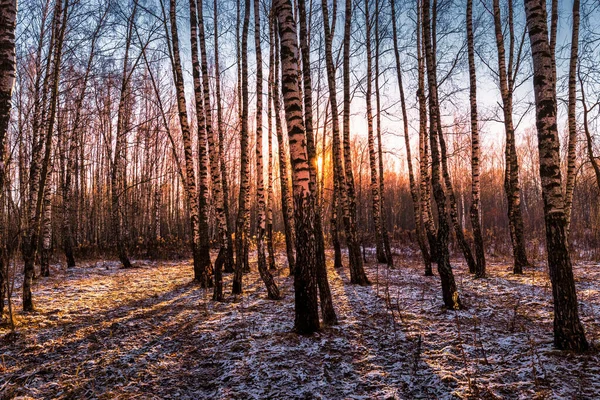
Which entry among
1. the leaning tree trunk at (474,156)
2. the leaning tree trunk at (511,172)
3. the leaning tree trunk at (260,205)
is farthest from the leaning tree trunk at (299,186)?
the leaning tree trunk at (511,172)

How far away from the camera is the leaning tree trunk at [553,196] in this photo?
3693 millimetres

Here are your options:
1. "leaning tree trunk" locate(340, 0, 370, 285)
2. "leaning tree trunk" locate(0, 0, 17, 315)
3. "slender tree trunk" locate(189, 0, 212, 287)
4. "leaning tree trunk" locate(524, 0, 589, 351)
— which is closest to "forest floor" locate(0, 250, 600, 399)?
"leaning tree trunk" locate(524, 0, 589, 351)

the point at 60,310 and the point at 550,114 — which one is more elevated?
the point at 550,114

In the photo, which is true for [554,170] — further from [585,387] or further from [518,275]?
[518,275]

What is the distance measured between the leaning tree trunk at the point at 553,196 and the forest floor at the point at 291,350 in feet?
0.95

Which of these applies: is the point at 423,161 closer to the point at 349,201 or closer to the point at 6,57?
the point at 349,201

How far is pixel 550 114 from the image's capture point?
3828mm

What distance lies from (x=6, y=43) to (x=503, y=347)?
7835 millimetres

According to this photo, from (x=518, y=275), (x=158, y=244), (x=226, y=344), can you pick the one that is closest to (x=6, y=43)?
(x=226, y=344)

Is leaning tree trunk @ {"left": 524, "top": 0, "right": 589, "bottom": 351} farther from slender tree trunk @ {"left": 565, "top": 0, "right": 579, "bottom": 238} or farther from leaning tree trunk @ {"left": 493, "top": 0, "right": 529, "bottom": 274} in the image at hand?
slender tree trunk @ {"left": 565, "top": 0, "right": 579, "bottom": 238}

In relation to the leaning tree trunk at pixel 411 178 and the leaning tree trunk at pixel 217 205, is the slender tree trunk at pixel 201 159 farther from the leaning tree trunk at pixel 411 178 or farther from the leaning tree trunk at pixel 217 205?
the leaning tree trunk at pixel 411 178

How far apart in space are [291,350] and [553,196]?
3.71 m

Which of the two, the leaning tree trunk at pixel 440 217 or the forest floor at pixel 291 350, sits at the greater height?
the leaning tree trunk at pixel 440 217

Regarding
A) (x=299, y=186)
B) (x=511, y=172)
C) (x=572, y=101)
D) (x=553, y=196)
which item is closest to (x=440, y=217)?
(x=553, y=196)
